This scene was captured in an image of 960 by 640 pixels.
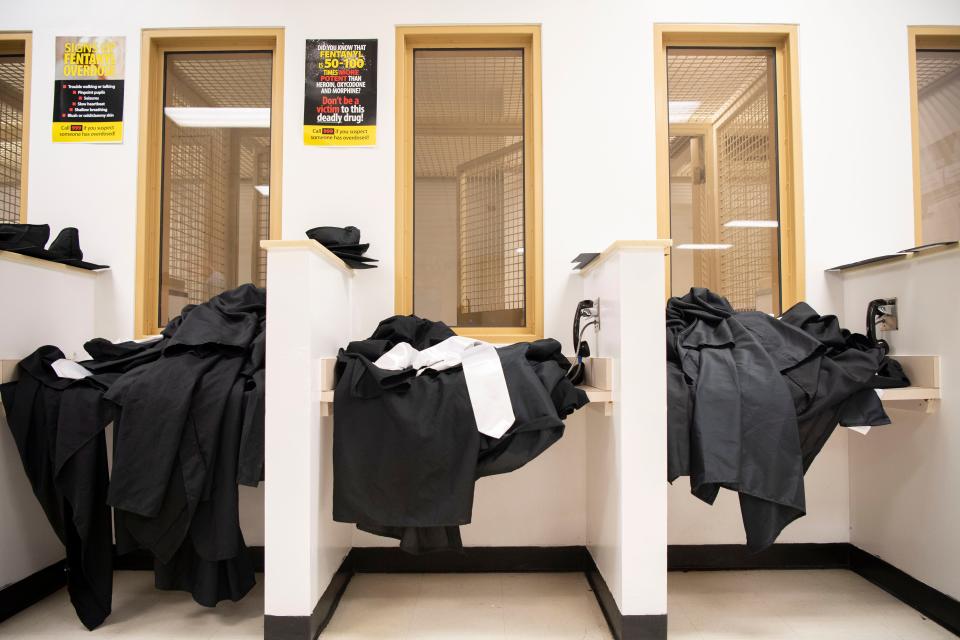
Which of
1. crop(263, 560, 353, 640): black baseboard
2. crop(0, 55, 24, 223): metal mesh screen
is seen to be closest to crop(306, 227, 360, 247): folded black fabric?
crop(263, 560, 353, 640): black baseboard

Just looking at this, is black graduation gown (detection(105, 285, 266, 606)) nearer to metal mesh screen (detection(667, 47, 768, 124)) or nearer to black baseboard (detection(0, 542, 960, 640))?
black baseboard (detection(0, 542, 960, 640))

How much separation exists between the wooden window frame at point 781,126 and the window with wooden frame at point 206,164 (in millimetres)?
1792

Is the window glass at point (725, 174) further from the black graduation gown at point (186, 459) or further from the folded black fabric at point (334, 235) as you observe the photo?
the black graduation gown at point (186, 459)

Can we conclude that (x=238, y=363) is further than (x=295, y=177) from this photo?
No

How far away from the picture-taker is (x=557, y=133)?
8.09 ft

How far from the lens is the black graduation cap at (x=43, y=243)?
6.55 feet

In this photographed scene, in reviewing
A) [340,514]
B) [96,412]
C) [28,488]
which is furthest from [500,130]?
[28,488]

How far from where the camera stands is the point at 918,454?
6.72ft

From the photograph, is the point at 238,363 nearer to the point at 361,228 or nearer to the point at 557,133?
the point at 361,228

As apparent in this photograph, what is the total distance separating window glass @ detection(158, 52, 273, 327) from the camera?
2609 mm

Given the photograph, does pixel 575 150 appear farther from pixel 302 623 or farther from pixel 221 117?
pixel 302 623

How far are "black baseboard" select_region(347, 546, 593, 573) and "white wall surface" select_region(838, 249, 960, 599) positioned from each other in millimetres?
1225

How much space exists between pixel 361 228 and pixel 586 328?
1.09 meters

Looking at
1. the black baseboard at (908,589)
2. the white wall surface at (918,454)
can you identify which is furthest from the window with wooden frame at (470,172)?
the black baseboard at (908,589)
